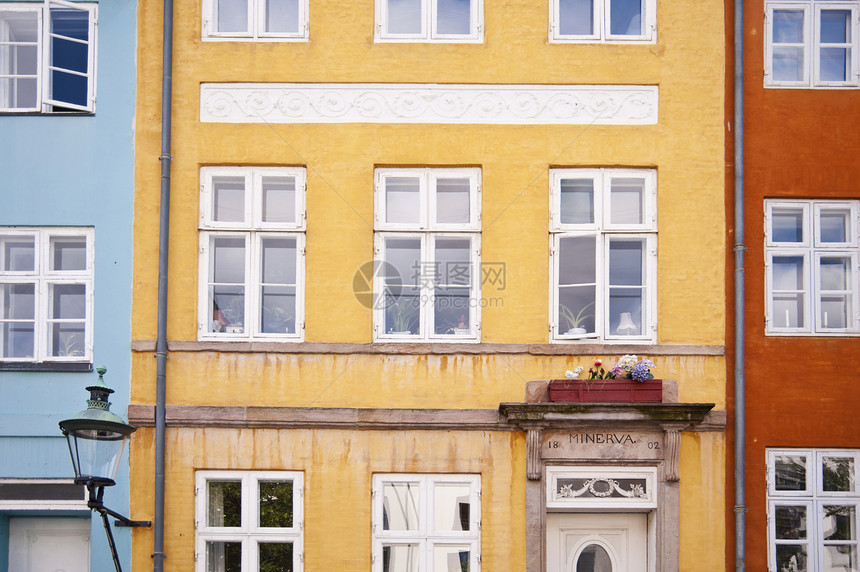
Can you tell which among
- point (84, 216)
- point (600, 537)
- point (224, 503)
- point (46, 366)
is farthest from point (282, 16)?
point (600, 537)

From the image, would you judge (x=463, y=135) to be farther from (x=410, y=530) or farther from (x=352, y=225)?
(x=410, y=530)

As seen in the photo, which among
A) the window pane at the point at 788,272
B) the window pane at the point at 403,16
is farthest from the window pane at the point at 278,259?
the window pane at the point at 788,272

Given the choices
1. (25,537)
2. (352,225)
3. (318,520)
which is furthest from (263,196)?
(25,537)

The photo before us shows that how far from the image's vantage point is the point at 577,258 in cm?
949

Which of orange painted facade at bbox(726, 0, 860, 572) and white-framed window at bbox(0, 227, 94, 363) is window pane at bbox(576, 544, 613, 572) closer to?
orange painted facade at bbox(726, 0, 860, 572)

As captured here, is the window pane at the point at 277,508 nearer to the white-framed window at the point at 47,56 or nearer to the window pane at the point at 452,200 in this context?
the window pane at the point at 452,200

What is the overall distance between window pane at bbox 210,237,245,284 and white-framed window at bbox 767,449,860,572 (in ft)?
19.1

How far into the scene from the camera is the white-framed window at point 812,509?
9.16 m

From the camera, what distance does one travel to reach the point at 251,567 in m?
9.11

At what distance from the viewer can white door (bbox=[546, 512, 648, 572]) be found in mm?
9289

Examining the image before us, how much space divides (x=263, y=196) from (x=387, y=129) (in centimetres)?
150

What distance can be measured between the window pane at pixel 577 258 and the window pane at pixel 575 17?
2.25 m

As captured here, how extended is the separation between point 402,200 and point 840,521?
5.60 metres

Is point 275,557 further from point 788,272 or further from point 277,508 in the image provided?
point 788,272
